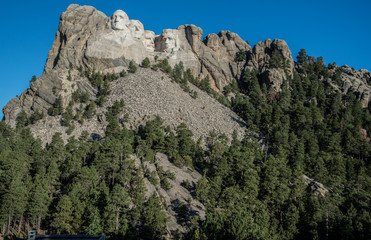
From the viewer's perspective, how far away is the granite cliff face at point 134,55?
341ft

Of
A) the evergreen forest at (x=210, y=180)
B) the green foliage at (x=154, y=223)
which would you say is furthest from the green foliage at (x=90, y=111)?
the green foliage at (x=154, y=223)

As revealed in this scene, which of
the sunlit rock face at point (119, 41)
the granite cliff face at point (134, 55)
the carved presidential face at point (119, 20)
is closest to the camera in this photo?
the granite cliff face at point (134, 55)

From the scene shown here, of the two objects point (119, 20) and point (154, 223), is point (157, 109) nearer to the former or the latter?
point (119, 20)

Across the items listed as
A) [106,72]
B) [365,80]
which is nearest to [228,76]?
[106,72]

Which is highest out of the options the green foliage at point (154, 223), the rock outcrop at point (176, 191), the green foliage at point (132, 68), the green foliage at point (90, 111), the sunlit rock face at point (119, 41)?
the sunlit rock face at point (119, 41)

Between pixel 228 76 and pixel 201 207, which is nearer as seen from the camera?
pixel 201 207

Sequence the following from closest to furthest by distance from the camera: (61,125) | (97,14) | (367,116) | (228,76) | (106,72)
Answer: (61,125) < (367,116) < (106,72) < (97,14) < (228,76)

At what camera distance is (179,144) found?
77.5 metres

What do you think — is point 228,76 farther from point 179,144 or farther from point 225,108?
point 179,144

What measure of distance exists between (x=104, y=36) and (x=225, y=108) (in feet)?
172

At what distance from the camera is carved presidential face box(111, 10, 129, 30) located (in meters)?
123

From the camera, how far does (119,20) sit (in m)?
124

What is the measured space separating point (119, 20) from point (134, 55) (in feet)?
49.0

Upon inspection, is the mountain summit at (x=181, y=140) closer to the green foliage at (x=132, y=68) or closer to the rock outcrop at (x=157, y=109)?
the rock outcrop at (x=157, y=109)
